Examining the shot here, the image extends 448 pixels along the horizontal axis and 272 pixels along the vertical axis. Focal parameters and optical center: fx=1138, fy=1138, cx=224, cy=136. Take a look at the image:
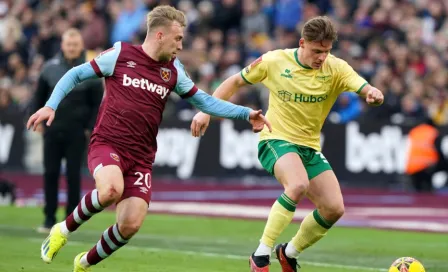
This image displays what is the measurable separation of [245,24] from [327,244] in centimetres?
1317

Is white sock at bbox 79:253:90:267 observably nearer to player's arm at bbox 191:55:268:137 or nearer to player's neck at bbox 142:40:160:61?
player's neck at bbox 142:40:160:61

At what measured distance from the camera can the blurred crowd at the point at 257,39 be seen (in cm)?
2428

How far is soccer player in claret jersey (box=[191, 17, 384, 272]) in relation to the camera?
36.2 feet

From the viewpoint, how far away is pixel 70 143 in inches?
610

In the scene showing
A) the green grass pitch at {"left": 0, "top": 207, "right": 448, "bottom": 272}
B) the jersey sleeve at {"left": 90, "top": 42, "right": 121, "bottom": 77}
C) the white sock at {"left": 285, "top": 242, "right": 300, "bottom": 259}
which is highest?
the jersey sleeve at {"left": 90, "top": 42, "right": 121, "bottom": 77}

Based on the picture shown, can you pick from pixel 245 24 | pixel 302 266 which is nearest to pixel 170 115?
pixel 245 24

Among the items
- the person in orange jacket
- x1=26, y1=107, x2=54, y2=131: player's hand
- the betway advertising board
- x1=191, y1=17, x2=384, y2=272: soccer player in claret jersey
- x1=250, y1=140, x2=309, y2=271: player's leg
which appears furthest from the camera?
the betway advertising board

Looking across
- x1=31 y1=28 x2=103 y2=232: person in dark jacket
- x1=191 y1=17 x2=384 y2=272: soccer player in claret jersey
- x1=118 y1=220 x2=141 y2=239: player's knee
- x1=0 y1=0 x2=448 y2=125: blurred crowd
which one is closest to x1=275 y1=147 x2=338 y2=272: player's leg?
x1=191 y1=17 x2=384 y2=272: soccer player in claret jersey

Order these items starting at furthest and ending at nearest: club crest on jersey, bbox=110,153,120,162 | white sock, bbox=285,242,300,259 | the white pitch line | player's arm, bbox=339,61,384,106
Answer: the white pitch line
white sock, bbox=285,242,300,259
player's arm, bbox=339,61,384,106
club crest on jersey, bbox=110,153,120,162

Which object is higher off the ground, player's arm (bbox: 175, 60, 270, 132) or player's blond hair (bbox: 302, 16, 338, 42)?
player's blond hair (bbox: 302, 16, 338, 42)

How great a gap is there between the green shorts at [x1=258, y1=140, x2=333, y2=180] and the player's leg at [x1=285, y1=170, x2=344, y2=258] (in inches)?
3.1

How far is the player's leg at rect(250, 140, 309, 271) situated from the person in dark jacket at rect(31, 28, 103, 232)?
486 centimetres

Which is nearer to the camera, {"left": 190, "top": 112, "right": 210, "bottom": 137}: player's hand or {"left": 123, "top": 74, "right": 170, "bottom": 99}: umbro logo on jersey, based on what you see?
{"left": 123, "top": 74, "right": 170, "bottom": 99}: umbro logo on jersey

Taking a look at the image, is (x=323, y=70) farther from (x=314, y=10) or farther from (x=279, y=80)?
(x=314, y=10)
